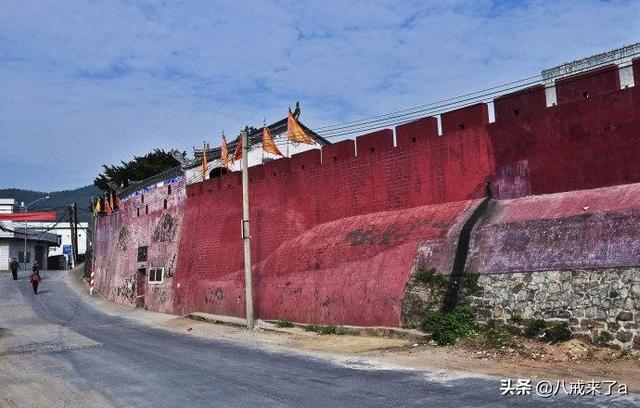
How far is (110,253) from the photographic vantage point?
33.9 metres

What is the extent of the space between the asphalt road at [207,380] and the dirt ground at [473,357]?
61cm

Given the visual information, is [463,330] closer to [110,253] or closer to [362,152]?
[362,152]

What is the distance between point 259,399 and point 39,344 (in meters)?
9.12

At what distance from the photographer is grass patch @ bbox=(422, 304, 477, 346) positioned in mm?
11023

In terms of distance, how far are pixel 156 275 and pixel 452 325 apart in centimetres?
1775

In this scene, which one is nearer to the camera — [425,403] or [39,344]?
[425,403]

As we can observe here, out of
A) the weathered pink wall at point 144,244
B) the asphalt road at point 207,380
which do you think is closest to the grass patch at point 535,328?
the asphalt road at point 207,380

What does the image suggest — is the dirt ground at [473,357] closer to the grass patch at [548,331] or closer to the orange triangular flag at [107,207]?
the grass patch at [548,331]

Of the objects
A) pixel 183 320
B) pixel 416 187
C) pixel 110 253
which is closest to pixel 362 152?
pixel 416 187

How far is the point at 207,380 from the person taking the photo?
28.9ft

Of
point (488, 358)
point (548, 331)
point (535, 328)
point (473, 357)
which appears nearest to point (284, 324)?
point (473, 357)

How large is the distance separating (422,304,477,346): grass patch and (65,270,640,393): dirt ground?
0.22m

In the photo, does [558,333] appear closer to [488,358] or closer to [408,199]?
[488,358]

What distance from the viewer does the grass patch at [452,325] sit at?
11023 mm
